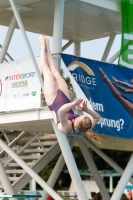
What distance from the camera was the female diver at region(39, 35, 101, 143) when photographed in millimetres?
15344

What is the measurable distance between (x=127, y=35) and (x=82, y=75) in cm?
300

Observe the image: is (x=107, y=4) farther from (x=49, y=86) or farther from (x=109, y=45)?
(x=49, y=86)

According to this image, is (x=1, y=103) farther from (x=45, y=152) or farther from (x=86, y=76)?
(x=45, y=152)

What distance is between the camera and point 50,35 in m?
31.1

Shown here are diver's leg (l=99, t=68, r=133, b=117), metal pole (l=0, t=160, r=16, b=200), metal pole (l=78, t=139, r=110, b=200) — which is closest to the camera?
diver's leg (l=99, t=68, r=133, b=117)

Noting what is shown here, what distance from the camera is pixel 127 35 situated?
24953mm

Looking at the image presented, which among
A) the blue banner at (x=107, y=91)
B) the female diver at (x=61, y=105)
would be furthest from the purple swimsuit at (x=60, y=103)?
the blue banner at (x=107, y=91)

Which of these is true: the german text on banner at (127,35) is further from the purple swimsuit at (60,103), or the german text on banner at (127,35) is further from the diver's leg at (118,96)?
the purple swimsuit at (60,103)

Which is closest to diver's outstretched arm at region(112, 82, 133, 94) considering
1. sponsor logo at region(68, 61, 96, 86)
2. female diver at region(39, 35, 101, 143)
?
sponsor logo at region(68, 61, 96, 86)

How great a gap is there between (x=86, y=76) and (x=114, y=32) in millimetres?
6818

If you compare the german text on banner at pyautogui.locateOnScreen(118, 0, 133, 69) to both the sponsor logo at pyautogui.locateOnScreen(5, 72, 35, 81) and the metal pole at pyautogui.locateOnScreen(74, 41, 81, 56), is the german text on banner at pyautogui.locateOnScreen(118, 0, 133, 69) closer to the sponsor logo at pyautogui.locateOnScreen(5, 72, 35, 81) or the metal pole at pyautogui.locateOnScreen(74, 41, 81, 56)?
the sponsor logo at pyautogui.locateOnScreen(5, 72, 35, 81)

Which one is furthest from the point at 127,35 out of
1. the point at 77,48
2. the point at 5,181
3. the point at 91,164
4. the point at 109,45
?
the point at 5,181

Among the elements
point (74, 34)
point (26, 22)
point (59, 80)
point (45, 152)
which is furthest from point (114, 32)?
point (59, 80)

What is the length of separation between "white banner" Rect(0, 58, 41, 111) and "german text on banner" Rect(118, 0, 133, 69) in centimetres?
328
